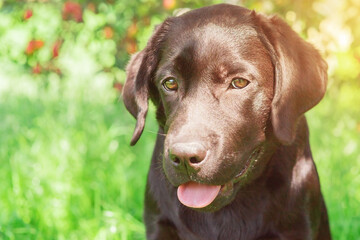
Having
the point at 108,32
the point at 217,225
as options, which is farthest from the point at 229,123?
the point at 108,32

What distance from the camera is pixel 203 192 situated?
282cm

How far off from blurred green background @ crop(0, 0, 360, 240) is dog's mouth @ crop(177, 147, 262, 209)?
86 cm

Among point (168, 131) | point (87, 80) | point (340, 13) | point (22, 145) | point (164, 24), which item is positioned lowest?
point (87, 80)

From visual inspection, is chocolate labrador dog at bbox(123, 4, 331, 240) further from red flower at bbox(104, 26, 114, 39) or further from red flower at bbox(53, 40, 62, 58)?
red flower at bbox(53, 40, 62, 58)

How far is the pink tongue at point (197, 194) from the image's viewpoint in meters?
2.81

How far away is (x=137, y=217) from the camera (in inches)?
157

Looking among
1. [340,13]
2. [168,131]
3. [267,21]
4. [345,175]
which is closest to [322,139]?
[345,175]

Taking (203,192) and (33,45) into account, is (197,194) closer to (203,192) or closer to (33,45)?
(203,192)

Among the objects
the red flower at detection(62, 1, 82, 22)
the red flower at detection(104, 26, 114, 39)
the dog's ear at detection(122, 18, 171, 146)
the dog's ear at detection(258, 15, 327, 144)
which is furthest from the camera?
the red flower at detection(104, 26, 114, 39)

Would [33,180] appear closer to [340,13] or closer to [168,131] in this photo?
[168,131]

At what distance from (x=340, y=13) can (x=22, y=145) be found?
3.07 metres

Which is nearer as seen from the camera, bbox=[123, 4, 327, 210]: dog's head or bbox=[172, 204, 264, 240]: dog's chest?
bbox=[123, 4, 327, 210]: dog's head

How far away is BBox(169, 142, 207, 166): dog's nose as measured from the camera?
2.55m

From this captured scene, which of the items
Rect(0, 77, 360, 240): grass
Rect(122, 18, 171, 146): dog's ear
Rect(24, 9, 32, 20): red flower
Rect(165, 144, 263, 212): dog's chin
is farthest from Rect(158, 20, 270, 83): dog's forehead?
Rect(24, 9, 32, 20): red flower
